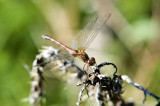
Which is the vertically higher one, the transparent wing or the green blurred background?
the green blurred background

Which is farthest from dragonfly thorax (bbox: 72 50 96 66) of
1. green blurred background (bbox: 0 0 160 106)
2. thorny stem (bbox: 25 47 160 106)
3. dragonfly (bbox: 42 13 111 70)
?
green blurred background (bbox: 0 0 160 106)

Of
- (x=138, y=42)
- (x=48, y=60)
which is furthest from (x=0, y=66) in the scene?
(x=138, y=42)

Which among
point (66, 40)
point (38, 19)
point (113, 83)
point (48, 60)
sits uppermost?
point (38, 19)

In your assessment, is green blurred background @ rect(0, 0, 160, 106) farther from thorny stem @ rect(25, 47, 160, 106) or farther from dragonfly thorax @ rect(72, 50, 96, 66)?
thorny stem @ rect(25, 47, 160, 106)

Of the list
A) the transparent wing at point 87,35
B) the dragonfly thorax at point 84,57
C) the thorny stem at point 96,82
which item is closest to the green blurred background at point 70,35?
the transparent wing at point 87,35

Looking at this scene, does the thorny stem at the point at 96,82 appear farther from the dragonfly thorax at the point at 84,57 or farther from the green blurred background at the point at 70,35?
the green blurred background at the point at 70,35

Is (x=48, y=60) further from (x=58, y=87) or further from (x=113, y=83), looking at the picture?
(x=58, y=87)
